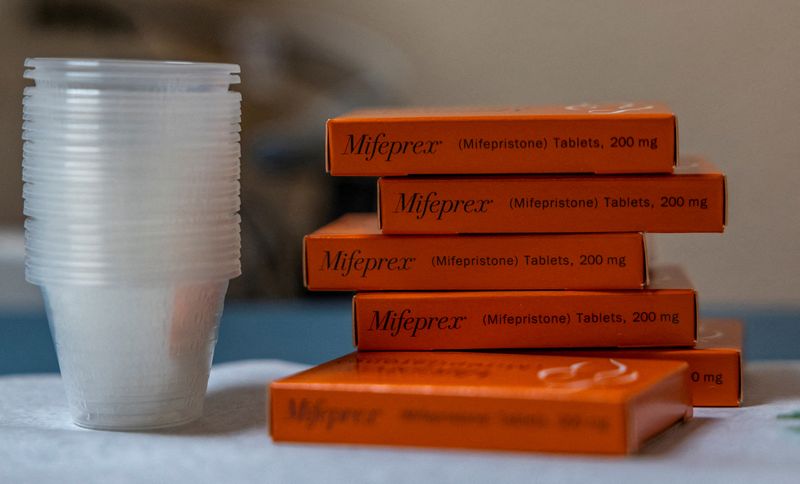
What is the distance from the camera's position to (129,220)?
0.71 m

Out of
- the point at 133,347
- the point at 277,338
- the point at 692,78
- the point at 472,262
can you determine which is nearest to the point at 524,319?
the point at 472,262

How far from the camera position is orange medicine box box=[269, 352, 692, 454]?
2.02ft

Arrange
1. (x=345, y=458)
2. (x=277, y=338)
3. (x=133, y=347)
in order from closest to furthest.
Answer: (x=345, y=458) → (x=133, y=347) → (x=277, y=338)

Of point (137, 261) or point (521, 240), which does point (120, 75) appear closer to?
point (137, 261)

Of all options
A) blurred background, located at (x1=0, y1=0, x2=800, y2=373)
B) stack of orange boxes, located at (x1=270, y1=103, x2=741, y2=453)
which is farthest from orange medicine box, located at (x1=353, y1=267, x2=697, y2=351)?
blurred background, located at (x1=0, y1=0, x2=800, y2=373)

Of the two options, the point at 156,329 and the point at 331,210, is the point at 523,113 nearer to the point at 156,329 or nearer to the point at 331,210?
the point at 156,329

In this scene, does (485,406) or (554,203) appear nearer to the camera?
(485,406)

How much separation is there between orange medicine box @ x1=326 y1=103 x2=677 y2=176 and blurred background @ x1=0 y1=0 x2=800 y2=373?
1.19 meters

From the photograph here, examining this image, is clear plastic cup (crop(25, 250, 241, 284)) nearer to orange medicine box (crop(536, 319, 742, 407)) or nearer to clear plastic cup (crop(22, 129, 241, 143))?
clear plastic cup (crop(22, 129, 241, 143))

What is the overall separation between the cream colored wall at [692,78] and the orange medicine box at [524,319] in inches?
53.0

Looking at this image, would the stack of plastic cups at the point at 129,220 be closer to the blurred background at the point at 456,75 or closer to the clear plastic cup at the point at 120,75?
the clear plastic cup at the point at 120,75

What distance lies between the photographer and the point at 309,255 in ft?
2.66

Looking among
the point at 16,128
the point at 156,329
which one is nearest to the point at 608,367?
the point at 156,329

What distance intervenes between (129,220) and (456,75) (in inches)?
59.2
